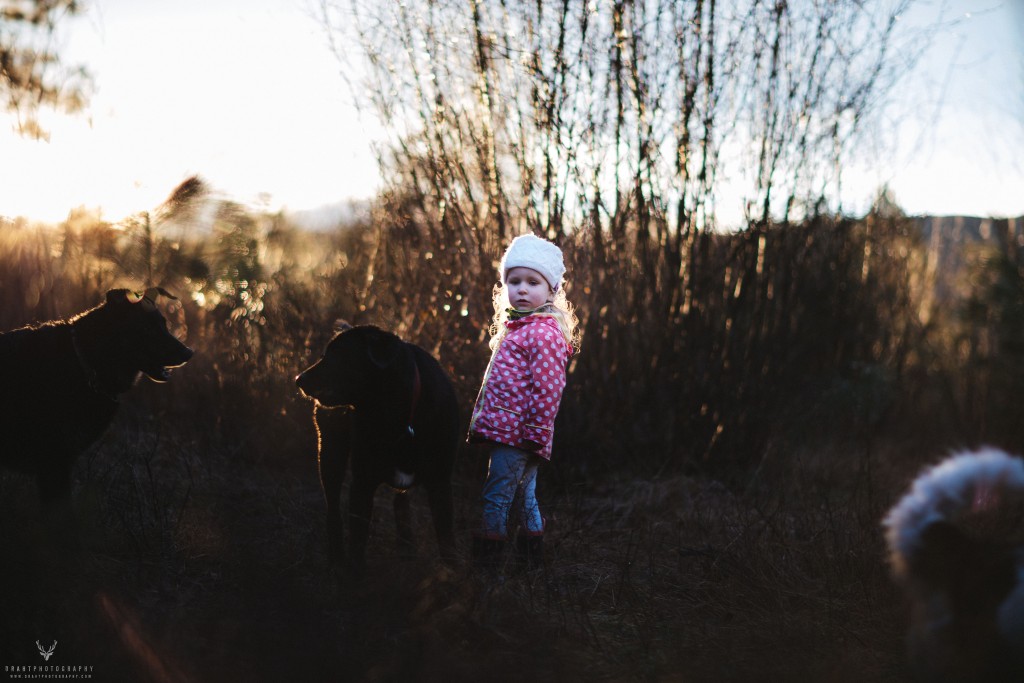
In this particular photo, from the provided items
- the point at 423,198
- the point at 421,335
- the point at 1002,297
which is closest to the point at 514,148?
the point at 423,198

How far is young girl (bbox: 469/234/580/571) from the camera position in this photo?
3520 millimetres

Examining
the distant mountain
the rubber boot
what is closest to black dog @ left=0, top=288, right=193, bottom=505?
the rubber boot

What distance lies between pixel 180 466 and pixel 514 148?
3012 mm

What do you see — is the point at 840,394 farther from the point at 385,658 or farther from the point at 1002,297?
the point at 385,658

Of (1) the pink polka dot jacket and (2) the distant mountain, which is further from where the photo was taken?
(2) the distant mountain

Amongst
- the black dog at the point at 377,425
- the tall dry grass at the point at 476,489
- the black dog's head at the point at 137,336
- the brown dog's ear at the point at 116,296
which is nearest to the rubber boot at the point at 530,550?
the tall dry grass at the point at 476,489

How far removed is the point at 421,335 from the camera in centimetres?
547

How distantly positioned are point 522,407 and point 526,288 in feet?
1.77

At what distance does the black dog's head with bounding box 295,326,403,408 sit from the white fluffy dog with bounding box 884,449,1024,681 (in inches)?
83.5

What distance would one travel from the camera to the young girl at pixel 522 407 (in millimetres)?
3520

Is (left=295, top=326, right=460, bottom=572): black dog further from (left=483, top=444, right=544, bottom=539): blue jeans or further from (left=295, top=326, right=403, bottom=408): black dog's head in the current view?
(left=483, top=444, right=544, bottom=539): blue jeans

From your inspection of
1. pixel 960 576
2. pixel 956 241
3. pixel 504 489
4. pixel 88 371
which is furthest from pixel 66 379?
pixel 956 241

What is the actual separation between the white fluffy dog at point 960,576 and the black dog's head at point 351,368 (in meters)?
2.12
